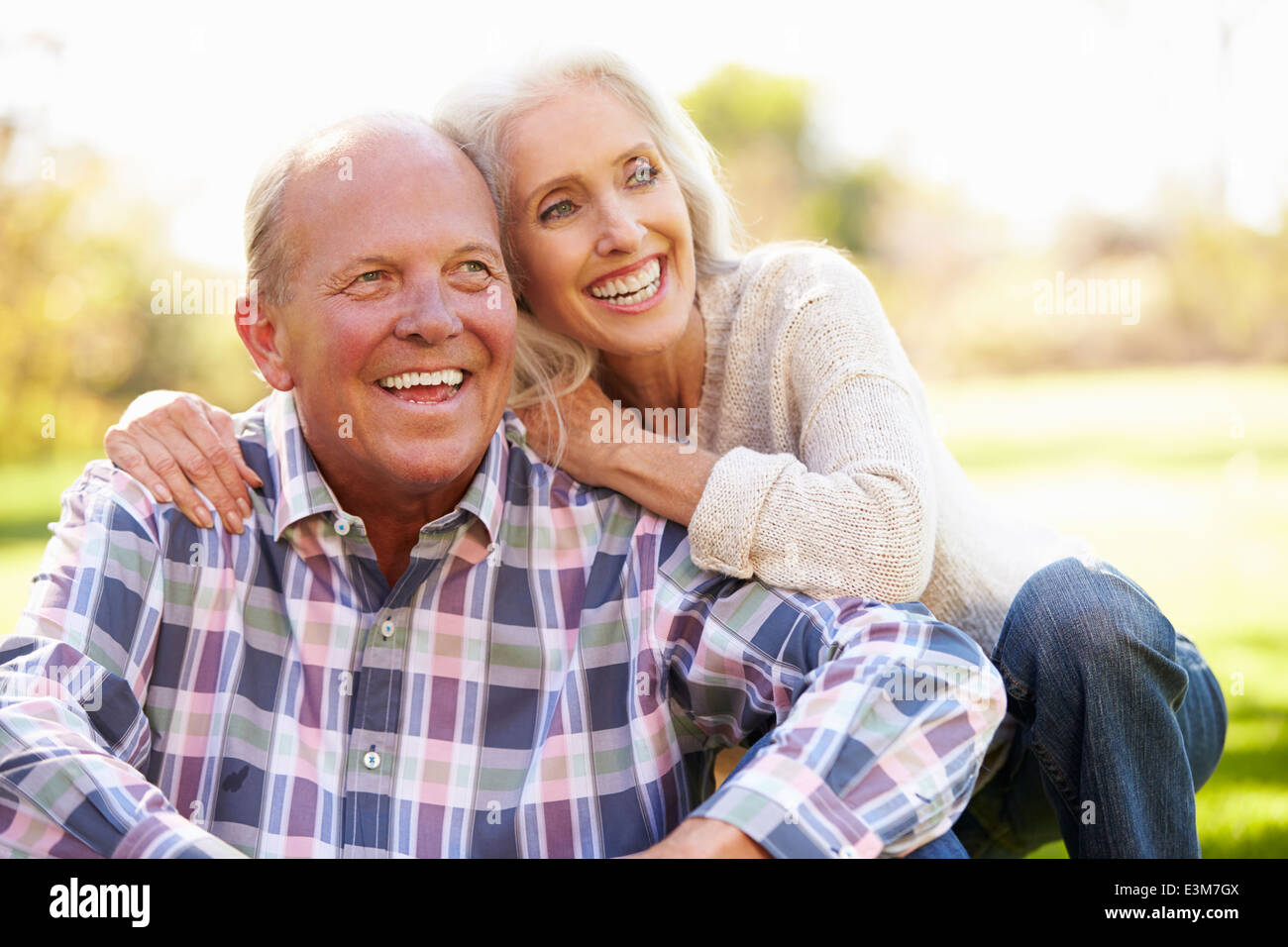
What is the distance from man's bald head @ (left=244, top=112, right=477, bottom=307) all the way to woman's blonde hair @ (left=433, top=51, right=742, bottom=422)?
0.23m

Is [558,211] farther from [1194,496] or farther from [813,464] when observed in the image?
[1194,496]

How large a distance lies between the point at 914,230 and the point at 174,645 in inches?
1158

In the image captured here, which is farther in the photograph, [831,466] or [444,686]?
[831,466]

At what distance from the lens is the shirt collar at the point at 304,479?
235 centimetres

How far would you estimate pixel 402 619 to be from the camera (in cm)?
235

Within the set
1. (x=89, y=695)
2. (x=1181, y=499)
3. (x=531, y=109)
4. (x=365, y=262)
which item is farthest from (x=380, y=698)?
(x=1181, y=499)

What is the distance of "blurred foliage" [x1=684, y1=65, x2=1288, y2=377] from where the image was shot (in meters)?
21.1

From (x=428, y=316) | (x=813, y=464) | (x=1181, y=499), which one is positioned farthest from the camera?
(x=1181, y=499)

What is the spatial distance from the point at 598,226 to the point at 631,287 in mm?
177

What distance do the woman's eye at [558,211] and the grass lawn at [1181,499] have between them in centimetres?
197

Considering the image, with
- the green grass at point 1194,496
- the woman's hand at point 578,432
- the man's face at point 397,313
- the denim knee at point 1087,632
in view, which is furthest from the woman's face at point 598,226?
the green grass at point 1194,496

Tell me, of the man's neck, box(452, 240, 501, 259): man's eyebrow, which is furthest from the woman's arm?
box(452, 240, 501, 259): man's eyebrow

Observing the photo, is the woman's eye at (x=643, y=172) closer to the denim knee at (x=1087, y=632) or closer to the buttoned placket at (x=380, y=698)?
the buttoned placket at (x=380, y=698)
